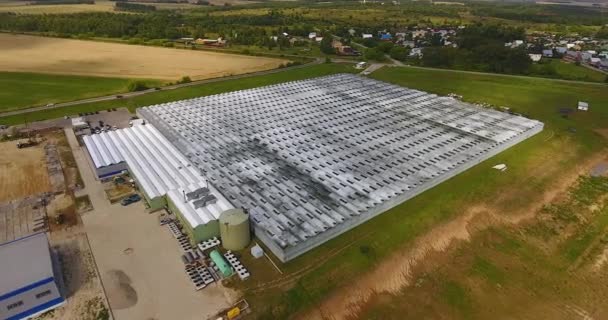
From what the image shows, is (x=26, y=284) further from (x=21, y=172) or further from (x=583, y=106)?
(x=583, y=106)

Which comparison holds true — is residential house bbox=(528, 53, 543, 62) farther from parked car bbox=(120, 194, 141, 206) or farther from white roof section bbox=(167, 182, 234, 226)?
parked car bbox=(120, 194, 141, 206)

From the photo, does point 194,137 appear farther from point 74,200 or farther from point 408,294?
point 408,294

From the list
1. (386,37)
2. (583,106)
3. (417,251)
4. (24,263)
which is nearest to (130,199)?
(24,263)

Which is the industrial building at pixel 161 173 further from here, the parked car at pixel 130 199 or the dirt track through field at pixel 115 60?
the dirt track through field at pixel 115 60

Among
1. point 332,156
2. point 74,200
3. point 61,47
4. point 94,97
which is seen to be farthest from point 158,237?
point 61,47

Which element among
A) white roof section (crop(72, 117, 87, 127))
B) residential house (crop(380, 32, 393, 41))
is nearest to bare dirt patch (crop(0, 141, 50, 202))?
white roof section (crop(72, 117, 87, 127))
